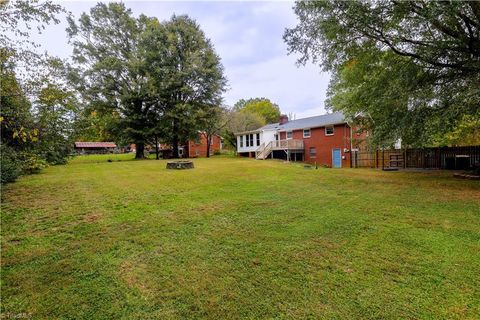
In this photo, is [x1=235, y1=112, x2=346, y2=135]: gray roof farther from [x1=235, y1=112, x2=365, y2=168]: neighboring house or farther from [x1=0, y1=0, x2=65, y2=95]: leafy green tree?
[x1=0, y1=0, x2=65, y2=95]: leafy green tree

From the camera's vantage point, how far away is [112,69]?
25141 mm

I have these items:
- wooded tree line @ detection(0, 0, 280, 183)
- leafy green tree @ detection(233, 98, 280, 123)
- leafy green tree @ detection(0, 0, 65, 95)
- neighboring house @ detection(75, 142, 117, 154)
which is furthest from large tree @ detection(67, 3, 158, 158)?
neighboring house @ detection(75, 142, 117, 154)

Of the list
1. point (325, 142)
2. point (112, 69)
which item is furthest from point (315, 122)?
point (112, 69)

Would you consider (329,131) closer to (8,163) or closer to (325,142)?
(325,142)

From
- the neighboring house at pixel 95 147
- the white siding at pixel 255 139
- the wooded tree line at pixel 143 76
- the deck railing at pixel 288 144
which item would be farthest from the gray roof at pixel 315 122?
the neighboring house at pixel 95 147

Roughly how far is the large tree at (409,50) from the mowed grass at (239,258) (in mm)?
3575

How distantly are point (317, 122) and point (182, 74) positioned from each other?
1497cm

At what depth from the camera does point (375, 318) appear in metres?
2.64

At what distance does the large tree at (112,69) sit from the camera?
25.0 metres

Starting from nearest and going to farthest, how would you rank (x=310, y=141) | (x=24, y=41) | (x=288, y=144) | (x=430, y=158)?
(x=24, y=41)
(x=430, y=158)
(x=310, y=141)
(x=288, y=144)

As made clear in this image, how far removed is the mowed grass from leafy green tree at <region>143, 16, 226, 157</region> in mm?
20372

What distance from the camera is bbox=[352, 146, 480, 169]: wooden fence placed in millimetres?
15185

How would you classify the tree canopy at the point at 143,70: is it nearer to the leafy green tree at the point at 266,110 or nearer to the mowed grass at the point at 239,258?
the mowed grass at the point at 239,258

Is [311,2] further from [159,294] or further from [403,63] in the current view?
[159,294]
